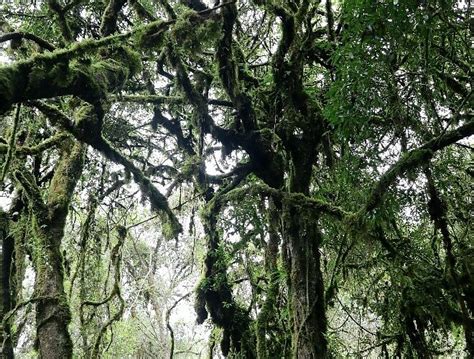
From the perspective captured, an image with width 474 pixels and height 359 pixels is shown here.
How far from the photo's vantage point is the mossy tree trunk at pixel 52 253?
4035mm

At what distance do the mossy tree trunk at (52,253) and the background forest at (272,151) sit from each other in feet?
0.05

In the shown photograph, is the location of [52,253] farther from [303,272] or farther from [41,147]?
[303,272]

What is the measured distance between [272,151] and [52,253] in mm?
2355

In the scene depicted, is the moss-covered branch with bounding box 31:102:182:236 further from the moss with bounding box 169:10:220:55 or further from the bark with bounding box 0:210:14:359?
the bark with bounding box 0:210:14:359

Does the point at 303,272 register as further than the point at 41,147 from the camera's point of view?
No

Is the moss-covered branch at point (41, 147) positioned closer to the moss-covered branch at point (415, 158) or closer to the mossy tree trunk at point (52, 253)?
the mossy tree trunk at point (52, 253)

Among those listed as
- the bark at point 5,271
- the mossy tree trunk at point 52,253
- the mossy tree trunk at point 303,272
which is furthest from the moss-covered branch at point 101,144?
the bark at point 5,271

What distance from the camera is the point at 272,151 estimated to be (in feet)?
15.5

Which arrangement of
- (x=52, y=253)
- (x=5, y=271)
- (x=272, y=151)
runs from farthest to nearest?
(x=5, y=271)
(x=272, y=151)
(x=52, y=253)

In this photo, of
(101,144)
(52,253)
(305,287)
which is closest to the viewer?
(101,144)

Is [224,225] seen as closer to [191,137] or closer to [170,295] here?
[191,137]

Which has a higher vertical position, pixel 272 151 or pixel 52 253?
pixel 272 151

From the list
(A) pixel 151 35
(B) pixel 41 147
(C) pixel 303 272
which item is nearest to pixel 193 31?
(A) pixel 151 35

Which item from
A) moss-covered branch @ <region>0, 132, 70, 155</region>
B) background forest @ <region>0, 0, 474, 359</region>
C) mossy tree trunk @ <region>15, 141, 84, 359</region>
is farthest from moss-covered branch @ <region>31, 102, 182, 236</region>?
mossy tree trunk @ <region>15, 141, 84, 359</region>
